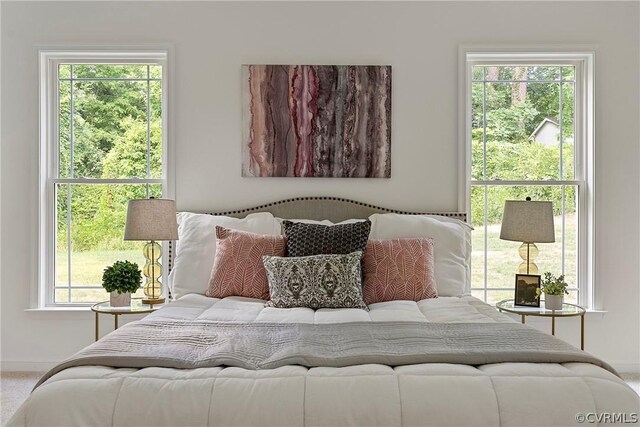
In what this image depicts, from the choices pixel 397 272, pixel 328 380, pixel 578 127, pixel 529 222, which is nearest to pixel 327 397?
pixel 328 380

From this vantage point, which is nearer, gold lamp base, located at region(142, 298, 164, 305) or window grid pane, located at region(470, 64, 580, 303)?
gold lamp base, located at region(142, 298, 164, 305)

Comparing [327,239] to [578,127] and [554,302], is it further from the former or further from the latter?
[578,127]

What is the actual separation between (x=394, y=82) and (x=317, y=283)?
5.72 ft

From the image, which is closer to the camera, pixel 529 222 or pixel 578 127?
pixel 529 222

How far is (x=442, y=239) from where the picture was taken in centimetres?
356

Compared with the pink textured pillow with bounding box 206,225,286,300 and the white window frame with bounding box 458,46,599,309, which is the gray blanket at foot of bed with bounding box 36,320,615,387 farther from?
the white window frame with bounding box 458,46,599,309

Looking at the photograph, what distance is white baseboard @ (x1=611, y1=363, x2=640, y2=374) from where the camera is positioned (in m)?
4.00

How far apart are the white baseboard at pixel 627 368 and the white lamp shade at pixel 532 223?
122cm

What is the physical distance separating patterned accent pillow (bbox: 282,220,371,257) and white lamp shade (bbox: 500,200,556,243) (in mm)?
944

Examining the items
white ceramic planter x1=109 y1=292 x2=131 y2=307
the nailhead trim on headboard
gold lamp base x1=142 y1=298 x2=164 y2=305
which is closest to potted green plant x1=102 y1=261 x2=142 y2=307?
white ceramic planter x1=109 y1=292 x2=131 y2=307

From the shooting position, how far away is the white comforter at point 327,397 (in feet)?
5.62

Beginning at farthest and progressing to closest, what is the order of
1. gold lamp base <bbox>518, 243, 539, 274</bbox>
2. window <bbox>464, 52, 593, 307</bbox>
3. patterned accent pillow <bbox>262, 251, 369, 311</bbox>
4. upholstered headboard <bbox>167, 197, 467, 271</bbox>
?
window <bbox>464, 52, 593, 307</bbox>
upholstered headboard <bbox>167, 197, 467, 271</bbox>
gold lamp base <bbox>518, 243, 539, 274</bbox>
patterned accent pillow <bbox>262, 251, 369, 311</bbox>

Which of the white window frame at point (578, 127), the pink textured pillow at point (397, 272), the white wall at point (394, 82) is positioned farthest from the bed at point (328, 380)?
the white window frame at point (578, 127)

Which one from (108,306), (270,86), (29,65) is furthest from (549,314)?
(29,65)
